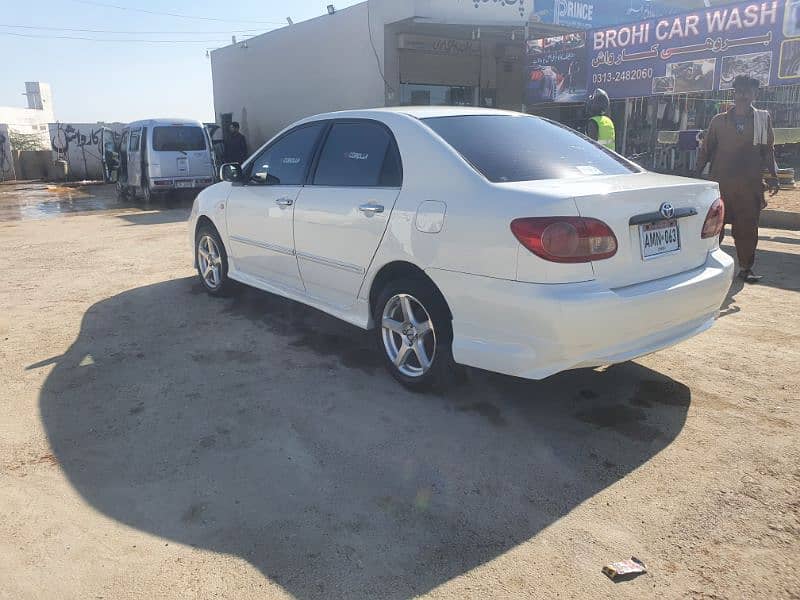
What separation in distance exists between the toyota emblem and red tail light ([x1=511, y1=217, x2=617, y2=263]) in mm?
477

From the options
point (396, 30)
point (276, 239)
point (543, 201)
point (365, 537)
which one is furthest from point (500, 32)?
point (365, 537)

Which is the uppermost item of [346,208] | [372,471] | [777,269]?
[346,208]

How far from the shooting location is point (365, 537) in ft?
8.45

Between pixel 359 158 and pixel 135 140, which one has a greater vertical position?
pixel 135 140

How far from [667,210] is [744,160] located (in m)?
3.63

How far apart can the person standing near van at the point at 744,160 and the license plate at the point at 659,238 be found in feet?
11.4


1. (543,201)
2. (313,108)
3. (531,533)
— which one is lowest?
(531,533)

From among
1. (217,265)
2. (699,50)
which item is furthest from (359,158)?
(699,50)

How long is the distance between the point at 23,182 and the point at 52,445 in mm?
24737

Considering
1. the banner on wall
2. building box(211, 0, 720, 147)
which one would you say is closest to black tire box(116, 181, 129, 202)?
building box(211, 0, 720, 147)

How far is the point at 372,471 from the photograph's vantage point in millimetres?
3062

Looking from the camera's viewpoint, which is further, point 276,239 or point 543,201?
point 276,239

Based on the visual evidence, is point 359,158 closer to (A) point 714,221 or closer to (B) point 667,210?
(B) point 667,210

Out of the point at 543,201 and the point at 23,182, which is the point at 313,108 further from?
the point at 543,201
